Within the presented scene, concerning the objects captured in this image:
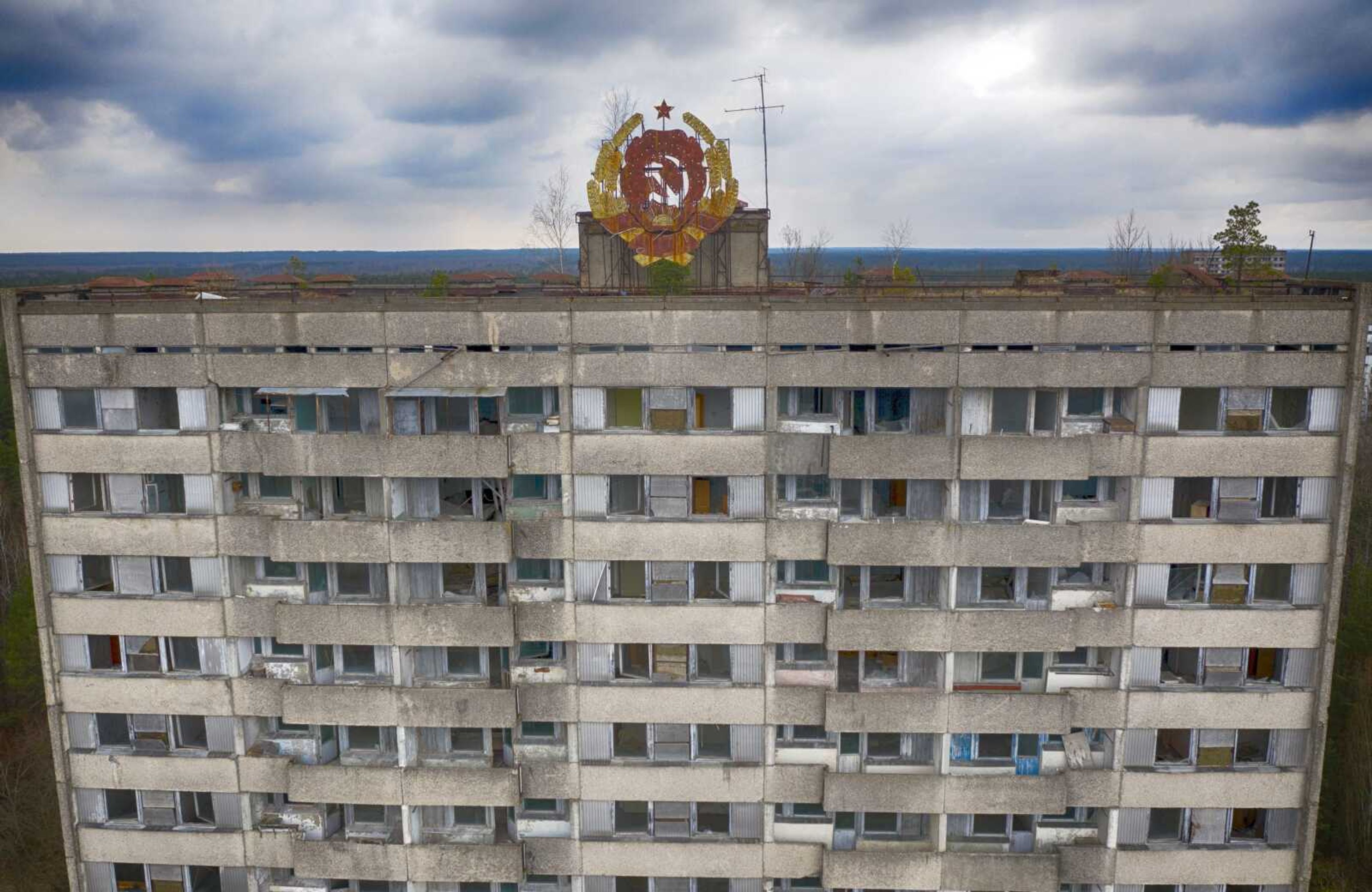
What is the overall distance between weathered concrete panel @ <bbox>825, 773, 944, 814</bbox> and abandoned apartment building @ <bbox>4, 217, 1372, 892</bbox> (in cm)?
12

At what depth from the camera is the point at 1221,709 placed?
24.9 meters

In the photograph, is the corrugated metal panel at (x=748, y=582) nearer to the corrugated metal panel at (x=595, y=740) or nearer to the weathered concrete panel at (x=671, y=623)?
the weathered concrete panel at (x=671, y=623)

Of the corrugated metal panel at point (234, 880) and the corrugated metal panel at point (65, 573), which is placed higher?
the corrugated metal panel at point (65, 573)

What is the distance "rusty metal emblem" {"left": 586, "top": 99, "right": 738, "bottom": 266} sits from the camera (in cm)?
2602

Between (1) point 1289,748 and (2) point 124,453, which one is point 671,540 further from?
(1) point 1289,748

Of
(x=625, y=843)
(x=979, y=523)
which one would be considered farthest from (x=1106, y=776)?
(x=625, y=843)

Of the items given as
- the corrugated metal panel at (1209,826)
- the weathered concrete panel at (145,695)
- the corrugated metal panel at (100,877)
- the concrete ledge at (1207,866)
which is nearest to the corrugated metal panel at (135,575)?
the weathered concrete panel at (145,695)

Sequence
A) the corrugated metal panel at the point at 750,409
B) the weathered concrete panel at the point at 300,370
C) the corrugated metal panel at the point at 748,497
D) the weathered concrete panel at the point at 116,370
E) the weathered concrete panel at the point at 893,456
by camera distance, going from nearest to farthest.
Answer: the weathered concrete panel at the point at 893,456 → the corrugated metal panel at the point at 750,409 → the weathered concrete panel at the point at 300,370 → the corrugated metal panel at the point at 748,497 → the weathered concrete panel at the point at 116,370

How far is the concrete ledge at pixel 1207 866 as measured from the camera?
25547 mm

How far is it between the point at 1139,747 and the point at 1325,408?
34.5 ft

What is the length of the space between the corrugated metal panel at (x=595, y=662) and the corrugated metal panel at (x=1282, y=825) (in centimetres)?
1947

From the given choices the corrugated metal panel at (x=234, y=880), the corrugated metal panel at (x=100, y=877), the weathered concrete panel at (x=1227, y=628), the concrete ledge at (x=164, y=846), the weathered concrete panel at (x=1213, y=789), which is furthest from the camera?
the corrugated metal panel at (x=100, y=877)

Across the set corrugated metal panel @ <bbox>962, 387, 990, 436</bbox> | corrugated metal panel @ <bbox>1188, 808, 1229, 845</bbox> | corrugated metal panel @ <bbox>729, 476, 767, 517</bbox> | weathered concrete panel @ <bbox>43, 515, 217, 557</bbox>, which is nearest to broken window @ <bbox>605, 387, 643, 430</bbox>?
corrugated metal panel @ <bbox>729, 476, 767, 517</bbox>

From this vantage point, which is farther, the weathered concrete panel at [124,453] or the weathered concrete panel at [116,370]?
the weathered concrete panel at [124,453]
